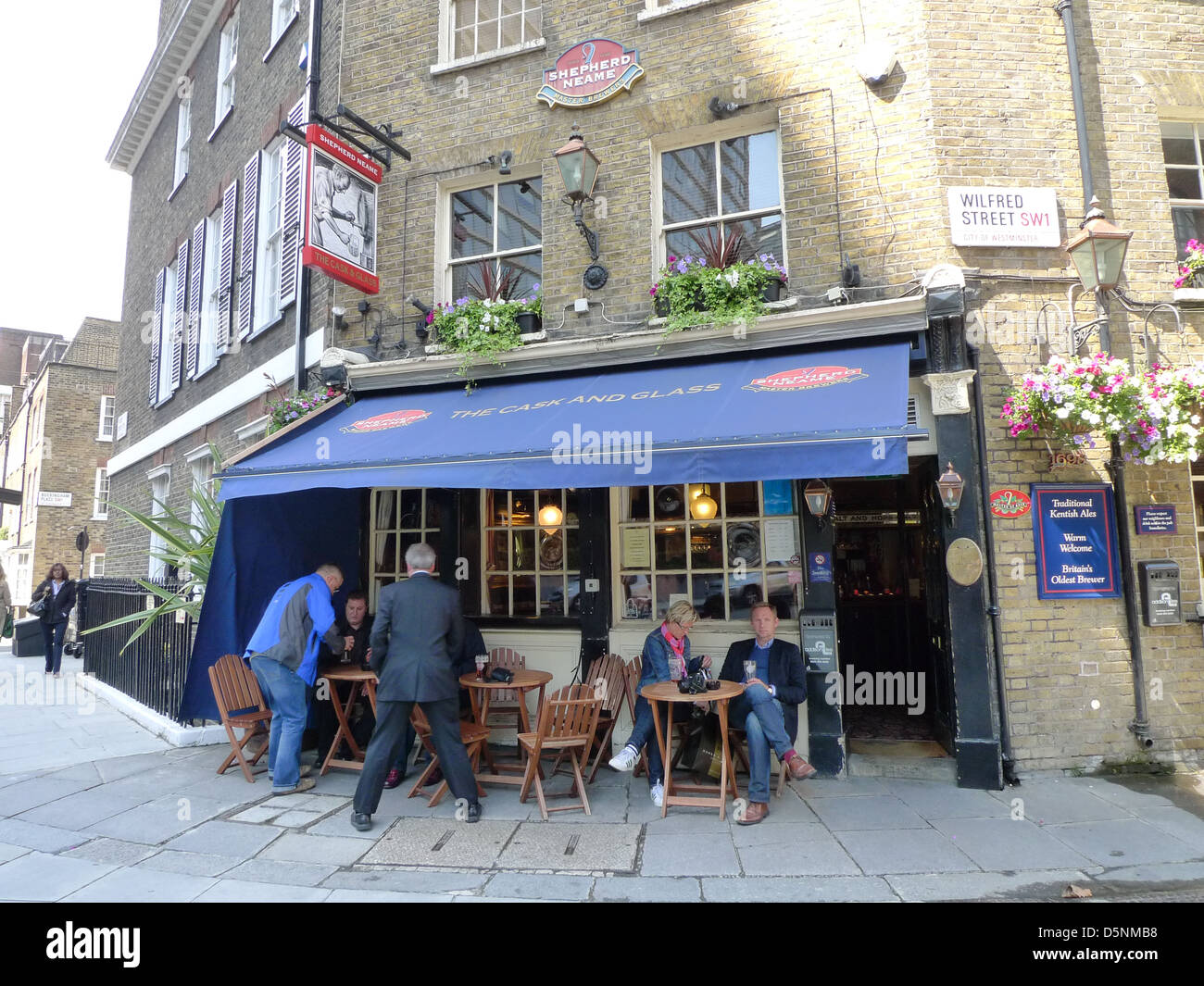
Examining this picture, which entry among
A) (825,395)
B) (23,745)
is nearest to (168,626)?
(23,745)

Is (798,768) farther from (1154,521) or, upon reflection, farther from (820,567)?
(1154,521)

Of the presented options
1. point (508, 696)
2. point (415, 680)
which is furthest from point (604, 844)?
point (508, 696)

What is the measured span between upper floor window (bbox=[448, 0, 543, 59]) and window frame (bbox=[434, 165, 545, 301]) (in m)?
1.48

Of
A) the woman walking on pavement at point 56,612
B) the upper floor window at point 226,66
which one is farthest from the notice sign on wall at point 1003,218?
the woman walking on pavement at point 56,612

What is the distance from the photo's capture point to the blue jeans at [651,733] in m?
5.44

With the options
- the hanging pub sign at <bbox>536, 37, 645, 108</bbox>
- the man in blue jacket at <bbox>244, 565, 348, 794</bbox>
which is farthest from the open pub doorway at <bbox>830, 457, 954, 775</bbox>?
the man in blue jacket at <bbox>244, 565, 348, 794</bbox>

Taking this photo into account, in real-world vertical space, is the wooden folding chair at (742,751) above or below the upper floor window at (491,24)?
below

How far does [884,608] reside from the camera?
838cm

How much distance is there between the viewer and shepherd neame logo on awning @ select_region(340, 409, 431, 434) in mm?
6691

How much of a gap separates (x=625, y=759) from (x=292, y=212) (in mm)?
7974

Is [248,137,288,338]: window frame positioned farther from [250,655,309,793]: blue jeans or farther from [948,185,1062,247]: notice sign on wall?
[948,185,1062,247]: notice sign on wall

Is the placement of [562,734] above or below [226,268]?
below

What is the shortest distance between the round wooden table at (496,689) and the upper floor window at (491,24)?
6712 millimetres

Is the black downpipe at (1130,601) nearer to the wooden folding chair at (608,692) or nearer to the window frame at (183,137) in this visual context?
the wooden folding chair at (608,692)
